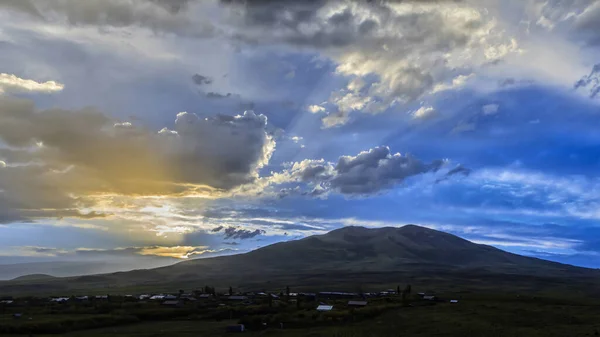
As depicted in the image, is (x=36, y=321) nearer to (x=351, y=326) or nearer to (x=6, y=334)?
(x=6, y=334)

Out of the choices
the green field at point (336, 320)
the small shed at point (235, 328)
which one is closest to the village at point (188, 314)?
the small shed at point (235, 328)

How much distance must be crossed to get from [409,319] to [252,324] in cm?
3108

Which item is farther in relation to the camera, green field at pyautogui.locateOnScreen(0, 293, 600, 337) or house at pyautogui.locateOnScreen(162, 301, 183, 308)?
house at pyautogui.locateOnScreen(162, 301, 183, 308)

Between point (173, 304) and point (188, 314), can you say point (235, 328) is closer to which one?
point (188, 314)

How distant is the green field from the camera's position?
3287 inches

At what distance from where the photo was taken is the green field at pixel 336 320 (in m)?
83.5

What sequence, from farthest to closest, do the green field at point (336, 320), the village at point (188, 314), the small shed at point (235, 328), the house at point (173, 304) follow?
the house at point (173, 304)
the village at point (188, 314)
the small shed at point (235, 328)
the green field at point (336, 320)

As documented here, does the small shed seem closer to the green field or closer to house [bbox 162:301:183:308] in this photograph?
the green field

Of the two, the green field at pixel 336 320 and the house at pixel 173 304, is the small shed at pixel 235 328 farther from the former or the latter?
the house at pixel 173 304

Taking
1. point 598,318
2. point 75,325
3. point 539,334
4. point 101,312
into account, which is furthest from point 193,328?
point 598,318

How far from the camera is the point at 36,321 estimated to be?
105m

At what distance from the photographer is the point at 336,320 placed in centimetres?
10181

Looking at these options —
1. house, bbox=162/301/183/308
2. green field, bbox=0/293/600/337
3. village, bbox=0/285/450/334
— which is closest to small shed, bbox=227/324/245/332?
village, bbox=0/285/450/334

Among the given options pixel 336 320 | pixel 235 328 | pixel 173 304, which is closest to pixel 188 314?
pixel 173 304
